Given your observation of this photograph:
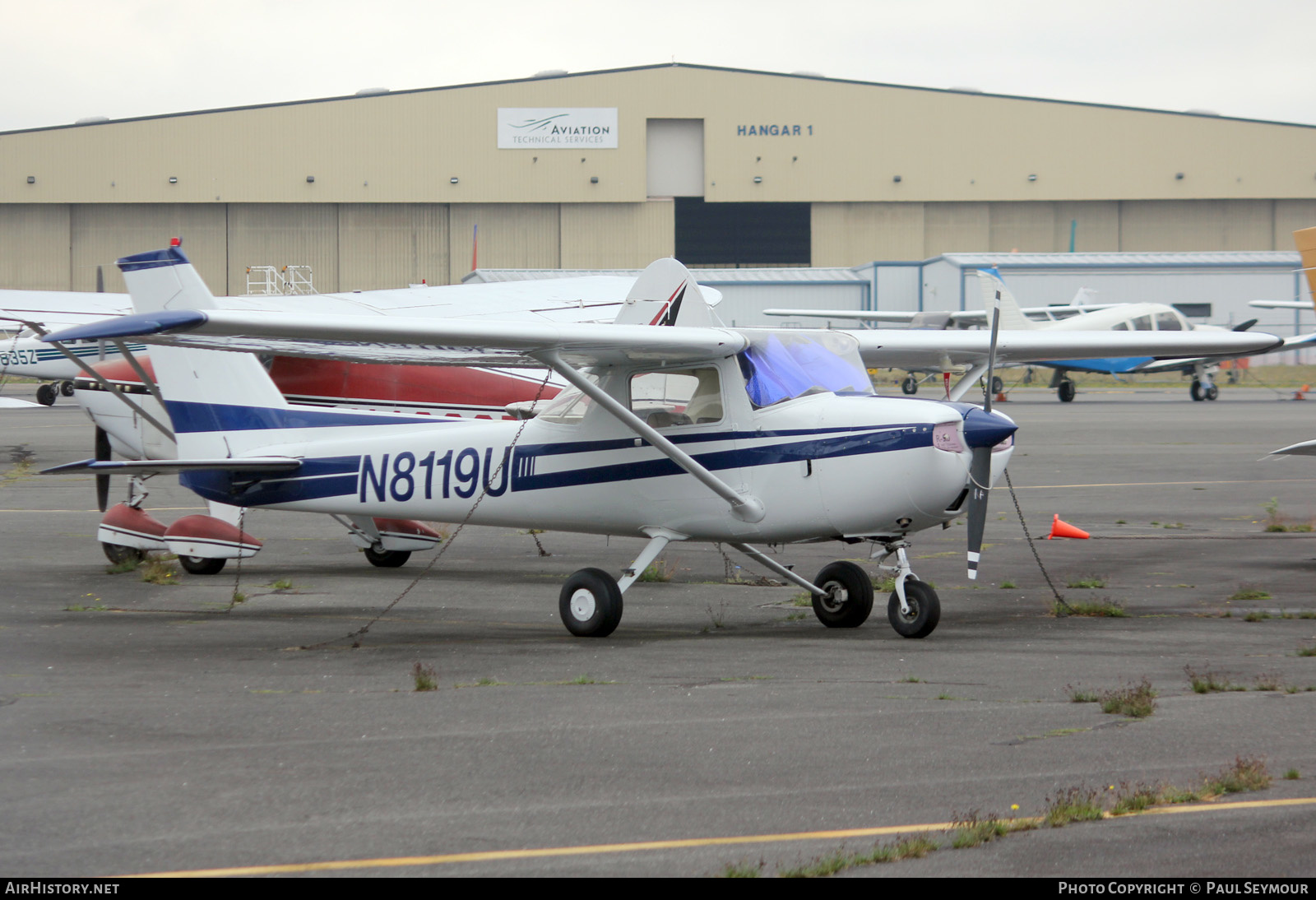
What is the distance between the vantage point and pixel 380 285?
63.4m

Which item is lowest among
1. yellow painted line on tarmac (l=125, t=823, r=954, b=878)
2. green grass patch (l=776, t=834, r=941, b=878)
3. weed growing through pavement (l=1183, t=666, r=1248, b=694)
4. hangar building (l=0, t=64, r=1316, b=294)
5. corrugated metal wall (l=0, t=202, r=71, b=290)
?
yellow painted line on tarmac (l=125, t=823, r=954, b=878)

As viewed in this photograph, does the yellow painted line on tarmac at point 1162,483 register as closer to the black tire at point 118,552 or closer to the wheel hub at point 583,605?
the wheel hub at point 583,605

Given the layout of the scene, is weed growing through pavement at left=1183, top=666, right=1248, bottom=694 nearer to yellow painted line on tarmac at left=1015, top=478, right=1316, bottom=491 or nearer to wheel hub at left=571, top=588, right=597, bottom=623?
wheel hub at left=571, top=588, right=597, bottom=623

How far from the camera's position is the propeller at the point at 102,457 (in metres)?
12.5

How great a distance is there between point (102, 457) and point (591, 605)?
6757 millimetres

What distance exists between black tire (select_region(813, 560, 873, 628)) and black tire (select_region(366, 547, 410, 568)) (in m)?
5.11

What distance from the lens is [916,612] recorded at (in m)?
8.38

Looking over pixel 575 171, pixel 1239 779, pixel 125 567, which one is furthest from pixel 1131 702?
pixel 575 171

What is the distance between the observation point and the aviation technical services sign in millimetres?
61531

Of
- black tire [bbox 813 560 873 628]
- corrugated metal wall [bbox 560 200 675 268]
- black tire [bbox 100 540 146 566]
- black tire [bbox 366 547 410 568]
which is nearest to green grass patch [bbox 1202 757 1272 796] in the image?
black tire [bbox 813 560 873 628]

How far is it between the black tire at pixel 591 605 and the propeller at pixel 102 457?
589 centimetres

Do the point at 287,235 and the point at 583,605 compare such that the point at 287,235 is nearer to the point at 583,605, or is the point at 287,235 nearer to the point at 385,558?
the point at 385,558

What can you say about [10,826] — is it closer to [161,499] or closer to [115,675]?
[115,675]

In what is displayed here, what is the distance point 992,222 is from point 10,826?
66.3m
